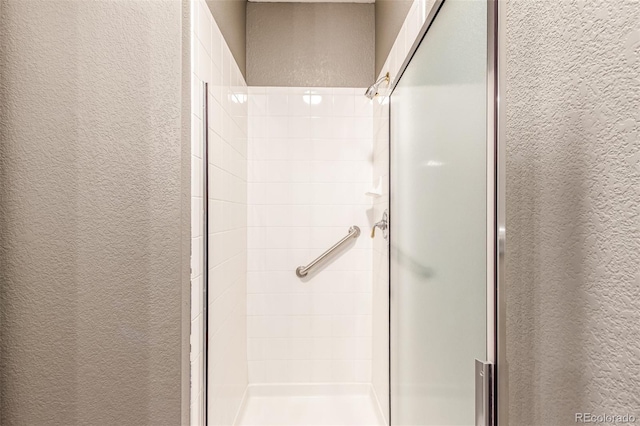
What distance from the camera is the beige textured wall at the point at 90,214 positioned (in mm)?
1277

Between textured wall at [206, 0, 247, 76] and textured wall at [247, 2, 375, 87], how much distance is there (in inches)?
3.5

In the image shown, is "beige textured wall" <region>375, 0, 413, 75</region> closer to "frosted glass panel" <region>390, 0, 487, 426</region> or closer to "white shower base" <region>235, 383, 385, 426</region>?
"frosted glass panel" <region>390, 0, 487, 426</region>

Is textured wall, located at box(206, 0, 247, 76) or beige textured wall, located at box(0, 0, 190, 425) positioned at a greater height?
textured wall, located at box(206, 0, 247, 76)

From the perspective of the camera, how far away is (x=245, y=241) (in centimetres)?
255

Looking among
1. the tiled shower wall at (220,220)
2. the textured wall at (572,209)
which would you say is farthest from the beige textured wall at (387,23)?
the textured wall at (572,209)

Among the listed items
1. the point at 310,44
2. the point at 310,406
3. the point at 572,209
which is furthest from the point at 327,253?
the point at 572,209

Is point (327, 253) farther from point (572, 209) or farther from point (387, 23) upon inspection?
point (572, 209)

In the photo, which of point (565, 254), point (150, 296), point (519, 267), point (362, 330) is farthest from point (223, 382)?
point (565, 254)

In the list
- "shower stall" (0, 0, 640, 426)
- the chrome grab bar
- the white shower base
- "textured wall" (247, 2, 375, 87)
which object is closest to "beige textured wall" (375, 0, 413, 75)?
"shower stall" (0, 0, 640, 426)

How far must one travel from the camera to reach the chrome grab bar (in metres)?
2.56

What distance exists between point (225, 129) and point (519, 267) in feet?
4.82

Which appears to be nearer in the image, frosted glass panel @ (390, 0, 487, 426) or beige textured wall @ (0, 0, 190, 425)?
frosted glass panel @ (390, 0, 487, 426)

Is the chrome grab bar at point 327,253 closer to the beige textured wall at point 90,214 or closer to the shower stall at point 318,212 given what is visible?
the shower stall at point 318,212

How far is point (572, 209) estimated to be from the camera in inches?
24.1
